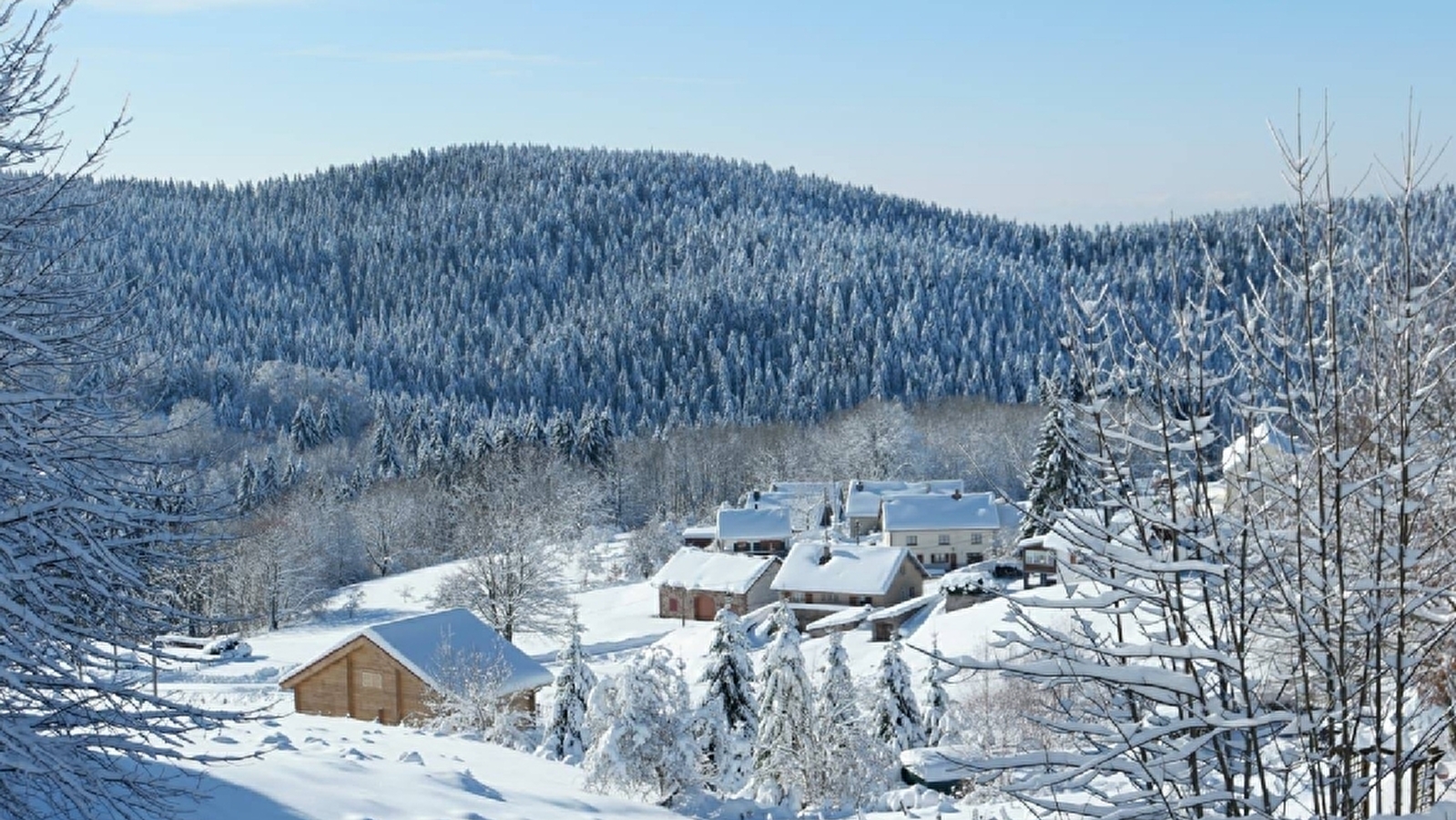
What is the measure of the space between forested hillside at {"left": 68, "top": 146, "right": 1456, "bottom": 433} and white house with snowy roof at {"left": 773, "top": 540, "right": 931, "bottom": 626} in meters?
45.1

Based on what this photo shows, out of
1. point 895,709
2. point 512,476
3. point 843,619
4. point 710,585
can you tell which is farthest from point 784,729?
point 512,476

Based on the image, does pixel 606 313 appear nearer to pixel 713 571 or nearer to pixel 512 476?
pixel 512 476

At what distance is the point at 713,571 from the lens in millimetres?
55156

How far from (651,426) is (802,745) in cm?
9328

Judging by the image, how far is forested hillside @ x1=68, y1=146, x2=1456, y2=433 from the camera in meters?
123

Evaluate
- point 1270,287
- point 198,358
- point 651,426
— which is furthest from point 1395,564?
point 198,358

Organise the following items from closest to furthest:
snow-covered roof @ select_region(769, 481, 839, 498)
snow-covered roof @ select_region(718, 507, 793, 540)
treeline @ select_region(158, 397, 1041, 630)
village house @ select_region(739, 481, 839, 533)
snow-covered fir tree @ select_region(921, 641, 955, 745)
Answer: snow-covered fir tree @ select_region(921, 641, 955, 745) → treeline @ select_region(158, 397, 1041, 630) → snow-covered roof @ select_region(718, 507, 793, 540) → village house @ select_region(739, 481, 839, 533) → snow-covered roof @ select_region(769, 481, 839, 498)

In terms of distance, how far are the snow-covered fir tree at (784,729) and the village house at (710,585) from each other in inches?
1179

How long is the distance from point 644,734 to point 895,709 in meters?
9.31

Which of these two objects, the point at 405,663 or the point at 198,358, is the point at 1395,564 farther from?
the point at 198,358

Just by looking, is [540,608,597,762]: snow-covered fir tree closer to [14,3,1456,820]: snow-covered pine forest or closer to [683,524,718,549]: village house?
[14,3,1456,820]: snow-covered pine forest

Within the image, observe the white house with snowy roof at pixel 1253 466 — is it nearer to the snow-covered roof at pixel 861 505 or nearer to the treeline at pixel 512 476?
the treeline at pixel 512 476

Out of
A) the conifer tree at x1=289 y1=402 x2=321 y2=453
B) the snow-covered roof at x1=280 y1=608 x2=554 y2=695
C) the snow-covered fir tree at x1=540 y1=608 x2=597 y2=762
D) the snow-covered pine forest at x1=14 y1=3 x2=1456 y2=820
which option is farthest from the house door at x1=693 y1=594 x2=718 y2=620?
the conifer tree at x1=289 y1=402 x2=321 y2=453

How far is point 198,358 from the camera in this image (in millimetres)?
129625
